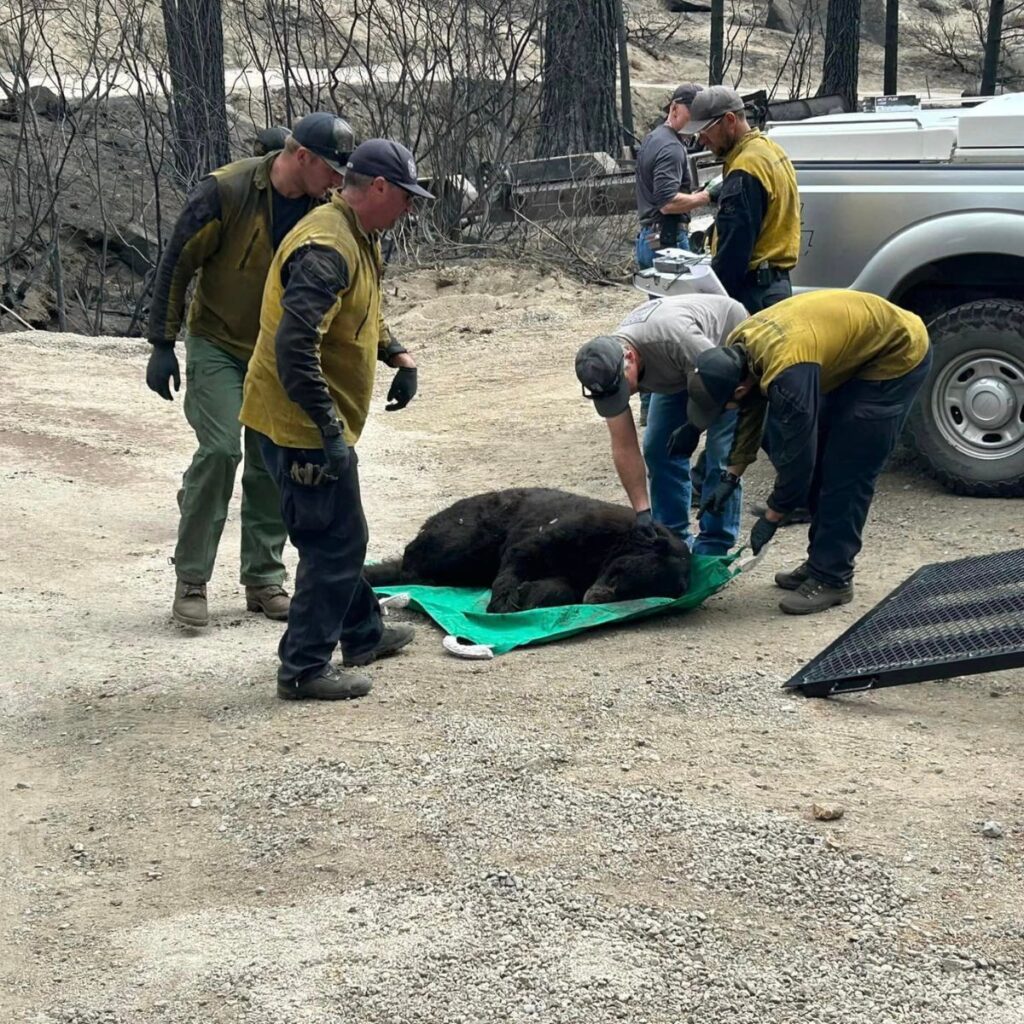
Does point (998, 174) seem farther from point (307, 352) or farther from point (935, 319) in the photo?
point (307, 352)

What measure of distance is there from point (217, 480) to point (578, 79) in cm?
1210

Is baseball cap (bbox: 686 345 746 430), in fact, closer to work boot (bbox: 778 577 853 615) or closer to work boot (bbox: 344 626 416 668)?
work boot (bbox: 778 577 853 615)

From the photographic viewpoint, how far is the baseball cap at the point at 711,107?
283 inches

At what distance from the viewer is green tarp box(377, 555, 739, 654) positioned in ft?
19.9

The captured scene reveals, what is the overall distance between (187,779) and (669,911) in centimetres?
175

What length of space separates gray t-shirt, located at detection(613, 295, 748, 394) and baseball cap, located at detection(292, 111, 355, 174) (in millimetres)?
1354

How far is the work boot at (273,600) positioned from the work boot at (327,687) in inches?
49.5

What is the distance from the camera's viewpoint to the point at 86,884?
4156 millimetres

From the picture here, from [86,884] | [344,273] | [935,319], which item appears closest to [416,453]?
[935,319]

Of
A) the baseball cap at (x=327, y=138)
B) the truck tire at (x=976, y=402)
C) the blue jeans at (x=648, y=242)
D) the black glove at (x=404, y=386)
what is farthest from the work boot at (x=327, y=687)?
the blue jeans at (x=648, y=242)

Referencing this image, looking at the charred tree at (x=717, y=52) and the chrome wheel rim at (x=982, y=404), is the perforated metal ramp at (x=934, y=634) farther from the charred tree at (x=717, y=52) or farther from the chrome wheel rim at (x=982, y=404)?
the charred tree at (x=717, y=52)

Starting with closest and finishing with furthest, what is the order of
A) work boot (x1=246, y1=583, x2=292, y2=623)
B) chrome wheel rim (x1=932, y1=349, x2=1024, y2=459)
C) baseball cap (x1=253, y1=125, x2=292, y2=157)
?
1. baseball cap (x1=253, y1=125, x2=292, y2=157)
2. work boot (x1=246, y1=583, x2=292, y2=623)
3. chrome wheel rim (x1=932, y1=349, x2=1024, y2=459)

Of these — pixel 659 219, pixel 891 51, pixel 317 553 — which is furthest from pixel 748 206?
pixel 891 51

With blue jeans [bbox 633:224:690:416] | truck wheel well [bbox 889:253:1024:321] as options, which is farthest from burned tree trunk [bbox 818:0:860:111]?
truck wheel well [bbox 889:253:1024:321]
